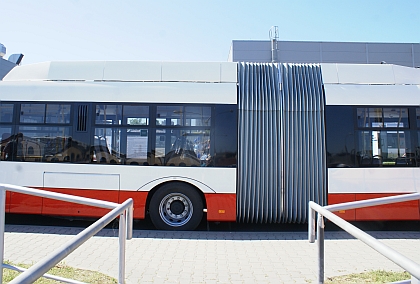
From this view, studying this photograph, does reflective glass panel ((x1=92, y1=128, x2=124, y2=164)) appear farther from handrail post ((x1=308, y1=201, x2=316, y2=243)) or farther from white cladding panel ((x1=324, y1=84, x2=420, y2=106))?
white cladding panel ((x1=324, y1=84, x2=420, y2=106))

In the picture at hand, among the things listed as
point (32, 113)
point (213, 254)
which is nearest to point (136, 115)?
point (32, 113)

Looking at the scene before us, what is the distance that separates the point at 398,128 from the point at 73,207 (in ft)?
21.8

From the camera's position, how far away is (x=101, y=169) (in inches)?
242

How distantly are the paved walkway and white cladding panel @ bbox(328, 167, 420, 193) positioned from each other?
0.87 m

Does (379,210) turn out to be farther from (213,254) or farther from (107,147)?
(107,147)

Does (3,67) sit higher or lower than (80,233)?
→ higher

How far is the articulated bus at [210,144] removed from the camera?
20.0ft

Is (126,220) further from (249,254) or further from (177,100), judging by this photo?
(177,100)

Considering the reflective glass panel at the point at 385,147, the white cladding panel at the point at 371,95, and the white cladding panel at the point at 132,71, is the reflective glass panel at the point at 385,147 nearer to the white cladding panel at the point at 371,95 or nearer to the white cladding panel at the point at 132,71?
the white cladding panel at the point at 371,95

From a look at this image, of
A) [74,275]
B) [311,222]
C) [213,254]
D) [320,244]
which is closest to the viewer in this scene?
[320,244]

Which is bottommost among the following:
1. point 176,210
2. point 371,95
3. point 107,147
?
point 176,210

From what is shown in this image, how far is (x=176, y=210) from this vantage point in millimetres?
6281

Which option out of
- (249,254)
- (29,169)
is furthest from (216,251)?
(29,169)

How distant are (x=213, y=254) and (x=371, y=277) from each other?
221 cm
